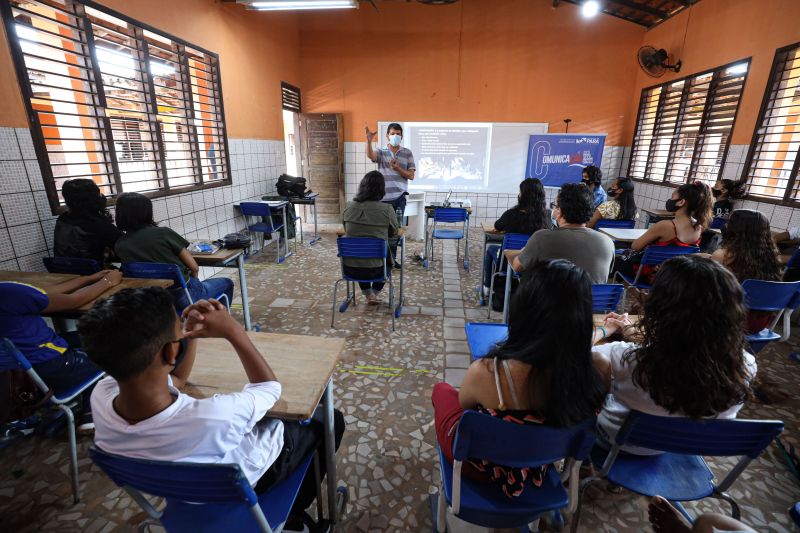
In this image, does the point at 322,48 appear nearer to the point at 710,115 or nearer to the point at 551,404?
the point at 710,115

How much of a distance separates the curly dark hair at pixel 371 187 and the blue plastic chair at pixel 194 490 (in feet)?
8.31

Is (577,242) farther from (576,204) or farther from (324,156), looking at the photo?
(324,156)

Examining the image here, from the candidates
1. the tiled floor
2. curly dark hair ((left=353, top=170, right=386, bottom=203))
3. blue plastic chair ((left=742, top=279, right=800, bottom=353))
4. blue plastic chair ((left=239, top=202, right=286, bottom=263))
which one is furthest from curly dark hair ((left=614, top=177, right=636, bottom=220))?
blue plastic chair ((left=239, top=202, right=286, bottom=263))

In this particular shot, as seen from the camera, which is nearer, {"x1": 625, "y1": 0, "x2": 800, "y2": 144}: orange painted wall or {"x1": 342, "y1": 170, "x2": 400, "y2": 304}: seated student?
{"x1": 342, "y1": 170, "x2": 400, "y2": 304}: seated student

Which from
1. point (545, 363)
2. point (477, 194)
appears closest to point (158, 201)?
point (545, 363)

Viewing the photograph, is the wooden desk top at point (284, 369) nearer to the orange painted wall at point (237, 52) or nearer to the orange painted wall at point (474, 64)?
the orange painted wall at point (237, 52)

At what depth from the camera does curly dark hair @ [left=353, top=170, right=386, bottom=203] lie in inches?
125

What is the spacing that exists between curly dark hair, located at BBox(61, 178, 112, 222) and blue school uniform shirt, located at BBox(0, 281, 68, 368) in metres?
1.01

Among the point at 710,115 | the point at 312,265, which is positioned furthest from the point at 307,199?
the point at 710,115

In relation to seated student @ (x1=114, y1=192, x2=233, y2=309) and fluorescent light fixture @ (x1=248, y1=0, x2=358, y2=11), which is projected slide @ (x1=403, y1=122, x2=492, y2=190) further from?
seated student @ (x1=114, y1=192, x2=233, y2=309)

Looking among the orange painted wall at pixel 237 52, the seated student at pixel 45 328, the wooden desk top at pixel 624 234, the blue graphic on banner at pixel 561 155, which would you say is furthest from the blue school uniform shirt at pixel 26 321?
the blue graphic on banner at pixel 561 155

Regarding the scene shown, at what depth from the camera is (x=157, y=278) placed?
232 cm

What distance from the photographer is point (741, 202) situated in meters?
4.06

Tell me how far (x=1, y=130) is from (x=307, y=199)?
3.50 m
